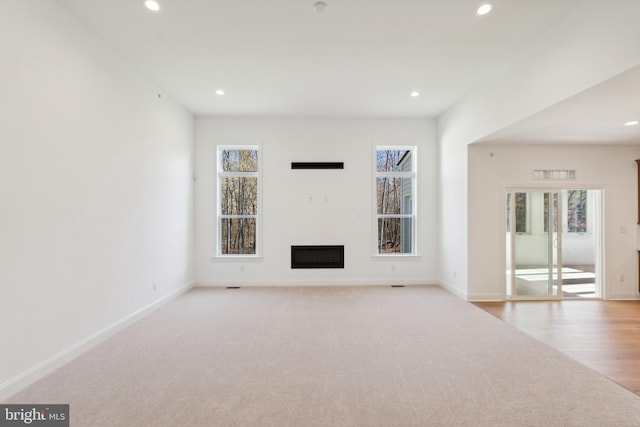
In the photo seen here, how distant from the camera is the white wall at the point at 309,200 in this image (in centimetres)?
613

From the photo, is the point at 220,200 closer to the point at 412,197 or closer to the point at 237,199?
the point at 237,199

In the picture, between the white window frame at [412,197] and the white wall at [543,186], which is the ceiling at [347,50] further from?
the white window frame at [412,197]

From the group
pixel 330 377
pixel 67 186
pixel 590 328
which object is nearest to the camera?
pixel 330 377

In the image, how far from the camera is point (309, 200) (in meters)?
6.18

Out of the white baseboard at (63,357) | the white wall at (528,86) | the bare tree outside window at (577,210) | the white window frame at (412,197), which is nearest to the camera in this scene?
the white baseboard at (63,357)

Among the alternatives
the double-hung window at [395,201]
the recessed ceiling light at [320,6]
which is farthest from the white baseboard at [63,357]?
the double-hung window at [395,201]

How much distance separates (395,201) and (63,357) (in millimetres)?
5560

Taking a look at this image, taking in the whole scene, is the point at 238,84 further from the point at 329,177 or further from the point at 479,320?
the point at 479,320

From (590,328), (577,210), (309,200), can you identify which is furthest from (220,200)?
(577,210)

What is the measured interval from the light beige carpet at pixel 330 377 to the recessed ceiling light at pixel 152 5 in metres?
3.31

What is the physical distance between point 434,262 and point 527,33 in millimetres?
4132

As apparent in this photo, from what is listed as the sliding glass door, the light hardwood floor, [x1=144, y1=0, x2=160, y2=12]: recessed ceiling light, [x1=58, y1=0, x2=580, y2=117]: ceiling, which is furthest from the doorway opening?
[x1=144, y1=0, x2=160, y2=12]: recessed ceiling light

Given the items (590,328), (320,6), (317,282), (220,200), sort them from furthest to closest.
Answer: (220,200)
(317,282)
(590,328)
(320,6)

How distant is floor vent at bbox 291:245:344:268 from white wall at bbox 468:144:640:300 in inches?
96.1
